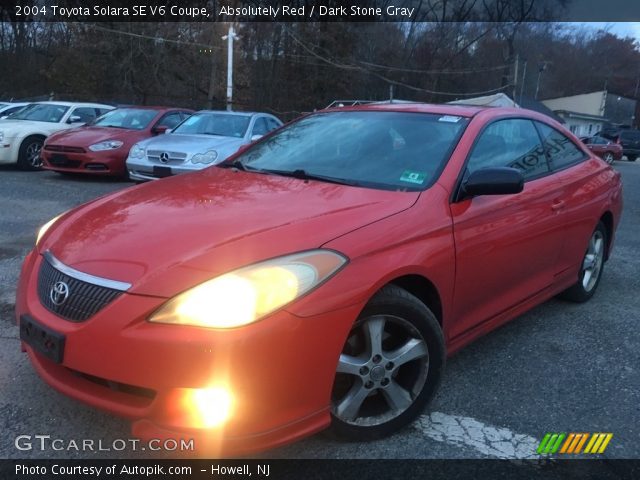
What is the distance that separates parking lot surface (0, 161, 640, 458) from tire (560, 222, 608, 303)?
98 millimetres

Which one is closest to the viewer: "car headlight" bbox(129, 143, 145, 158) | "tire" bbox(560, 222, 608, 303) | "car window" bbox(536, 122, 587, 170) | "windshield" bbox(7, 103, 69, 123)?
"car window" bbox(536, 122, 587, 170)

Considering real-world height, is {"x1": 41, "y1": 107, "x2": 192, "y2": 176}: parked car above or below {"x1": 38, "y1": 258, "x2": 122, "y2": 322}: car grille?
below

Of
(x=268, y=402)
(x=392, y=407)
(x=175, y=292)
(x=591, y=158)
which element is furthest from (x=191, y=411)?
(x=591, y=158)

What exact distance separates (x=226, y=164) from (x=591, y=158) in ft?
9.60

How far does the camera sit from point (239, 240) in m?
2.34

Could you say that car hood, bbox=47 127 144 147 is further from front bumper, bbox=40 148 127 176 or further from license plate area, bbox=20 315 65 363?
license plate area, bbox=20 315 65 363

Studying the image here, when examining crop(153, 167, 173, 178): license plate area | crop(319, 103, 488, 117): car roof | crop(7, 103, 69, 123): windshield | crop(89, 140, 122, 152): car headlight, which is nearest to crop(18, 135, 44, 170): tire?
crop(7, 103, 69, 123): windshield

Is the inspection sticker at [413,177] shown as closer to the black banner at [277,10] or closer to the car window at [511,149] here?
the car window at [511,149]

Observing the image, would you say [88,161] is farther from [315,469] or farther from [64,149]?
[315,469]

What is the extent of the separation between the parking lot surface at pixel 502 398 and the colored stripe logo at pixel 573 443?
0.03 metres

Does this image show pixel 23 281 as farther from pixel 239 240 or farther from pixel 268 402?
pixel 268 402

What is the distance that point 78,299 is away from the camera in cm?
224

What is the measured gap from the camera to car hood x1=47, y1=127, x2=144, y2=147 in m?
10.0

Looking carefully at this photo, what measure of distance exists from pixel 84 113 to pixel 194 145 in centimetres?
485
